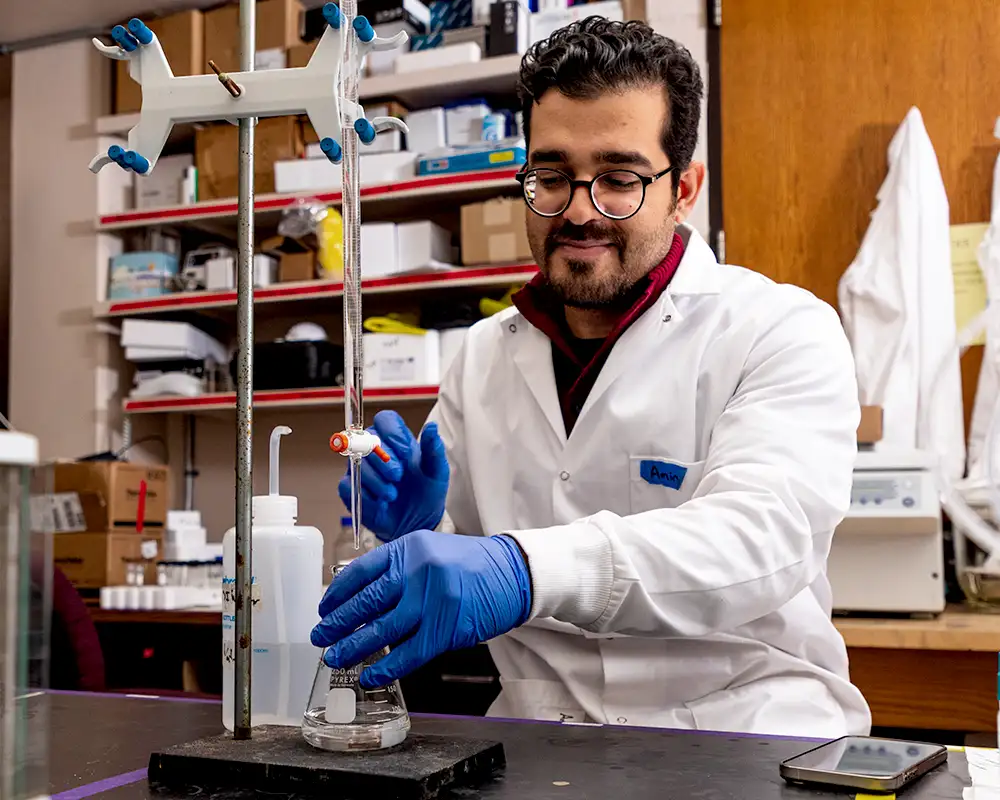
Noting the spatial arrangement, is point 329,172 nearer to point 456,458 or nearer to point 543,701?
point 456,458

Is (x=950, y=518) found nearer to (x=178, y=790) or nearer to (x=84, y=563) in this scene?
(x=178, y=790)

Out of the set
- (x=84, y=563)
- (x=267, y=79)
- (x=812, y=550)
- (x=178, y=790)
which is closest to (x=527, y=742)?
(x=178, y=790)

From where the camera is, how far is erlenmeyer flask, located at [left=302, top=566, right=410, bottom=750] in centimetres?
79

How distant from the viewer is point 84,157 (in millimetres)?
3486

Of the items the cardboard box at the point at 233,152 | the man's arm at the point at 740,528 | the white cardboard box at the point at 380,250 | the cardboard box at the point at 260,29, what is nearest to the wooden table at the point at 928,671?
the man's arm at the point at 740,528

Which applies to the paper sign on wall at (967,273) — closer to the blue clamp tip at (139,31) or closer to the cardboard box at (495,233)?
the cardboard box at (495,233)

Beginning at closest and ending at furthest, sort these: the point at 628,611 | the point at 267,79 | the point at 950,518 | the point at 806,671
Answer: the point at 267,79 → the point at 628,611 → the point at 806,671 → the point at 950,518

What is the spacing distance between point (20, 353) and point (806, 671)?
10.00 ft

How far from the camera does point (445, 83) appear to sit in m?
3.01

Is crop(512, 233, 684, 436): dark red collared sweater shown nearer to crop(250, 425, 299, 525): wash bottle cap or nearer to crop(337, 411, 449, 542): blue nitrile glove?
crop(337, 411, 449, 542): blue nitrile glove

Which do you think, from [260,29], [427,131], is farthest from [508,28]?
→ [260,29]

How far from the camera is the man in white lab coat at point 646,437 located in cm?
110

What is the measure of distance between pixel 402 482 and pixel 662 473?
1.13 ft

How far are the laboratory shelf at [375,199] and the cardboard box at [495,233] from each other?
70 mm
